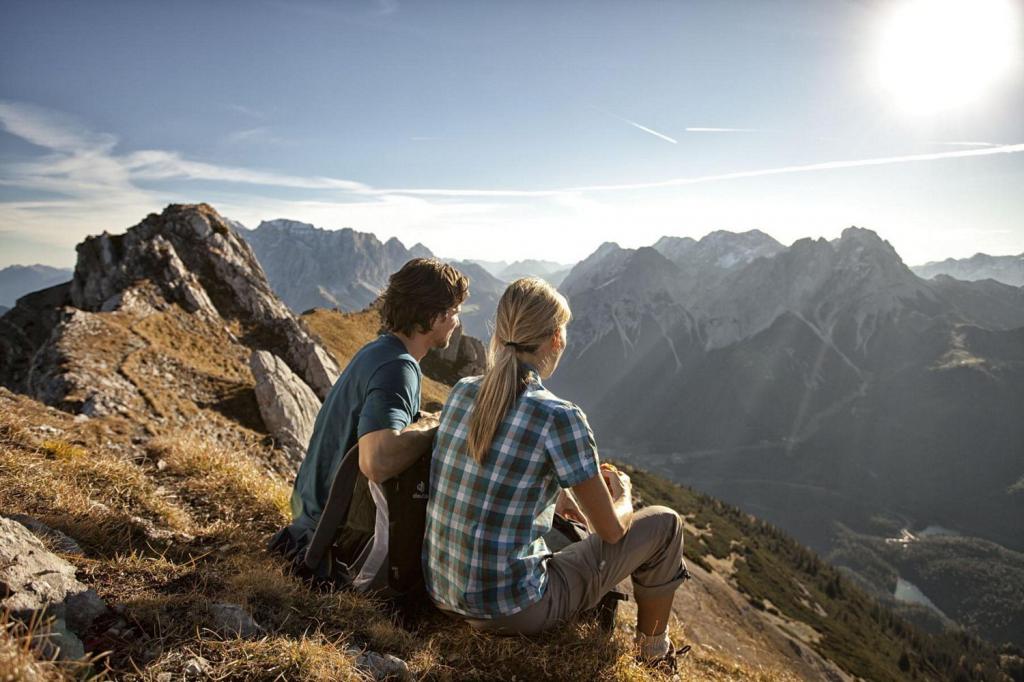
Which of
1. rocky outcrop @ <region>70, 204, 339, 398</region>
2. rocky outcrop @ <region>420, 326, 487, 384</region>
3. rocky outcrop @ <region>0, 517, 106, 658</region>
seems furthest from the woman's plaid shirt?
rocky outcrop @ <region>420, 326, 487, 384</region>

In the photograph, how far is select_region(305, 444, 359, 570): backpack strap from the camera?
18.7ft

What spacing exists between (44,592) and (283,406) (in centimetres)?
1668

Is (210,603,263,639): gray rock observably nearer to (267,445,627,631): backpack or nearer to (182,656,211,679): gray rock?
(182,656,211,679): gray rock

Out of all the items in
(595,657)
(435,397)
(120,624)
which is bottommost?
(435,397)

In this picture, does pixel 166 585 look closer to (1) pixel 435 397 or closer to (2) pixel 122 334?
(2) pixel 122 334

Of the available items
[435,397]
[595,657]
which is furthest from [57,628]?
[435,397]

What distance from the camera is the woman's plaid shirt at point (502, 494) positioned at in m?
4.57

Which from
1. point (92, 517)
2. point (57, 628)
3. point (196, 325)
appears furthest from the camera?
point (196, 325)

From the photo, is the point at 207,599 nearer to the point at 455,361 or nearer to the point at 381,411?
the point at 381,411

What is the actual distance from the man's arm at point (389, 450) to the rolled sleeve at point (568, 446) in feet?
4.81

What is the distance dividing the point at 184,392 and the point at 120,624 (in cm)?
1616

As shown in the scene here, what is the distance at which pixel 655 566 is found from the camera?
5660mm

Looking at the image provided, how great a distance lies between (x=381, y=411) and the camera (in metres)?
5.26

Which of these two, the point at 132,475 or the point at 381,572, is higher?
the point at 132,475
